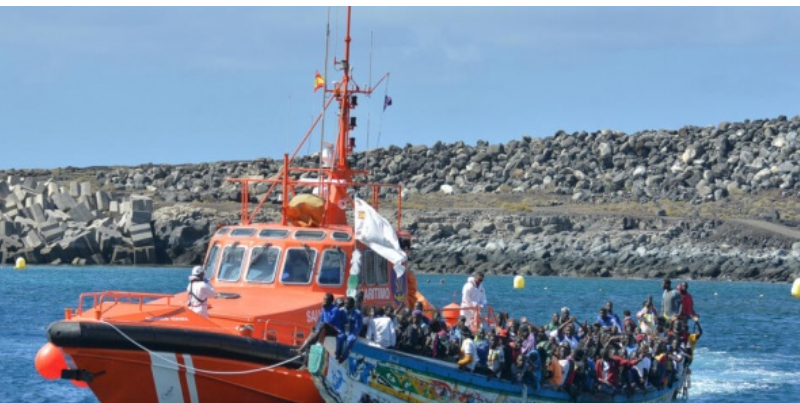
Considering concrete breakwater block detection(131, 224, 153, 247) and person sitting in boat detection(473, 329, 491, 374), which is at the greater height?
person sitting in boat detection(473, 329, 491, 374)

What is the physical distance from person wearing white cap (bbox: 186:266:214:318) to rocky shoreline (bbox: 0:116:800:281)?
44947mm

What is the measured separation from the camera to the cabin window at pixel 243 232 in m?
20.0

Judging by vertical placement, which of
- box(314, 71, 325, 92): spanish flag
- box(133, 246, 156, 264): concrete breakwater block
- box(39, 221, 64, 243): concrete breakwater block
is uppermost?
box(314, 71, 325, 92): spanish flag

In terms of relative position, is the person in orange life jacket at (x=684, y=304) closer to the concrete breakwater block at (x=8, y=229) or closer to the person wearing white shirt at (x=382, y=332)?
the person wearing white shirt at (x=382, y=332)

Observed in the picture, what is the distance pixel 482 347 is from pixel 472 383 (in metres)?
0.51

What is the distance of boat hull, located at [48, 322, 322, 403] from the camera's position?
54.5 feet

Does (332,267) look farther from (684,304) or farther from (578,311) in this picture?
(578,311)

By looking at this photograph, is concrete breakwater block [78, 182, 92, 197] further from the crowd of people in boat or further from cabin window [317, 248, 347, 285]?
cabin window [317, 248, 347, 285]

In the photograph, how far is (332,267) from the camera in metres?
19.7

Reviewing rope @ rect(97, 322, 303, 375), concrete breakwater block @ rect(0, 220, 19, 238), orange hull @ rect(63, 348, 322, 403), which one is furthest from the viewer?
concrete breakwater block @ rect(0, 220, 19, 238)

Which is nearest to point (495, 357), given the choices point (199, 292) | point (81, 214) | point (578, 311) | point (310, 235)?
point (310, 235)

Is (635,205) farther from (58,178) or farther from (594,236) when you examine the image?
(58,178)

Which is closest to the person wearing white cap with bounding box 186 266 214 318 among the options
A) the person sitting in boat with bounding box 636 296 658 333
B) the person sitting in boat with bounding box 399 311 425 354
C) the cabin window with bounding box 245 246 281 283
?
the cabin window with bounding box 245 246 281 283

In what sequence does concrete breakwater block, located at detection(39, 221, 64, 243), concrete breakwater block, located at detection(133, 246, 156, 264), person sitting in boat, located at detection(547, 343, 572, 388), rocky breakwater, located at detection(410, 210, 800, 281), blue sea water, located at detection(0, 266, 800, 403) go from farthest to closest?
concrete breakwater block, located at detection(39, 221, 64, 243) < concrete breakwater block, located at detection(133, 246, 156, 264) < rocky breakwater, located at detection(410, 210, 800, 281) < blue sea water, located at detection(0, 266, 800, 403) < person sitting in boat, located at detection(547, 343, 572, 388)
